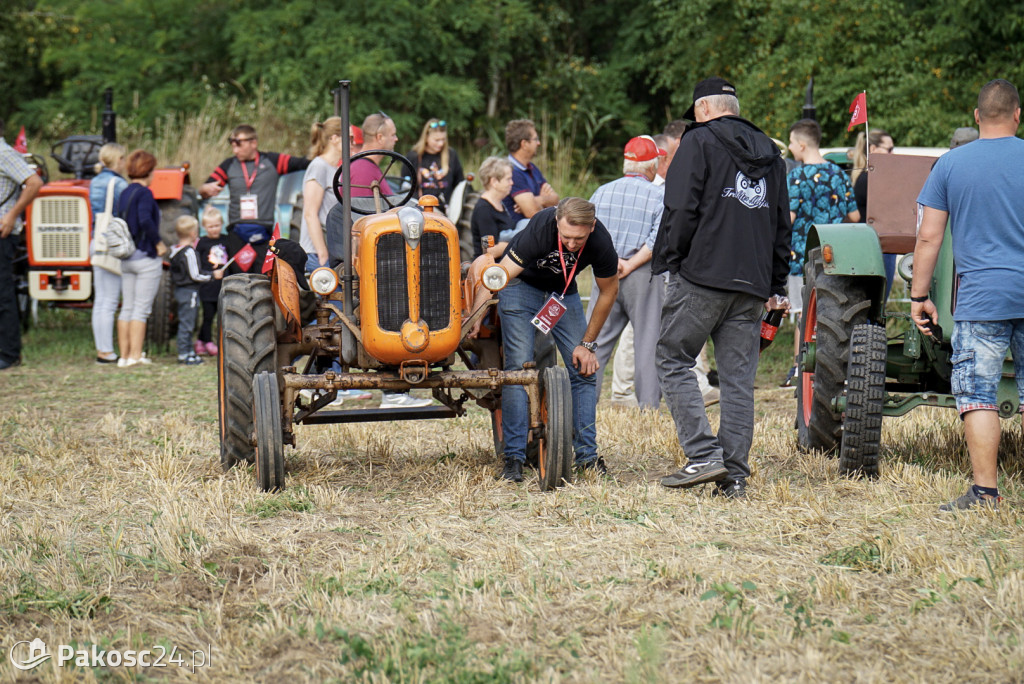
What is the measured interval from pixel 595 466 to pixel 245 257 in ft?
17.6

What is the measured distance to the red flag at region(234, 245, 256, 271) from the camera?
34.9 ft

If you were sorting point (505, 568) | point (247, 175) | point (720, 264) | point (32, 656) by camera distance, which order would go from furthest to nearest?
point (247, 175) → point (720, 264) → point (505, 568) → point (32, 656)

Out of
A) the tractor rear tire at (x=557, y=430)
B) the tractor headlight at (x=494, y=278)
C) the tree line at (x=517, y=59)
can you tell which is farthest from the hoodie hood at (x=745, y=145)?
the tree line at (x=517, y=59)

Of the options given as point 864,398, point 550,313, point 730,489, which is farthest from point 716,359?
A: point 550,313

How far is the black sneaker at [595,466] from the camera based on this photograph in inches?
245

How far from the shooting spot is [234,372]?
599 cm

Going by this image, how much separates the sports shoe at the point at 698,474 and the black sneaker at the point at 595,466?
0.56 metres

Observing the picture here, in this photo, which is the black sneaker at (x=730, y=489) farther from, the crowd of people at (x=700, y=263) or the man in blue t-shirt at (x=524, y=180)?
the man in blue t-shirt at (x=524, y=180)

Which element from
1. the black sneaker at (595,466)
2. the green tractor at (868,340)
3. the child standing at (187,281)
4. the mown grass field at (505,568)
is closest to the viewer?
the mown grass field at (505,568)

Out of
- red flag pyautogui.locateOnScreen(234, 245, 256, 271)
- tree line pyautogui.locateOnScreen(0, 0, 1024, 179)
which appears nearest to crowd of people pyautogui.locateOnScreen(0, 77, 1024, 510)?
red flag pyautogui.locateOnScreen(234, 245, 256, 271)

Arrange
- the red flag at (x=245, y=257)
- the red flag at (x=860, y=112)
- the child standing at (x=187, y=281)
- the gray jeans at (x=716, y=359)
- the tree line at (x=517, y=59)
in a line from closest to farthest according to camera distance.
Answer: the gray jeans at (x=716, y=359), the red flag at (x=860, y=112), the red flag at (x=245, y=257), the child standing at (x=187, y=281), the tree line at (x=517, y=59)

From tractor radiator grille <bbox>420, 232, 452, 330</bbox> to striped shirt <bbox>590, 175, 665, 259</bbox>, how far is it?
2525 mm

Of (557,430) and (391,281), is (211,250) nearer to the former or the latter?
(391,281)

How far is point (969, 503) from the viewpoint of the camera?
528 centimetres
